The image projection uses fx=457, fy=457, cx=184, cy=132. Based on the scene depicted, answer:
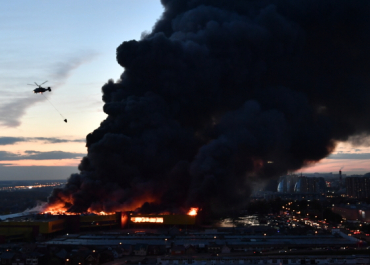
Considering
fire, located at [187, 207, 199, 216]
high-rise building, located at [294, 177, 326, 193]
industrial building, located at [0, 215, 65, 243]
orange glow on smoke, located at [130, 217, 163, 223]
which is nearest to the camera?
industrial building, located at [0, 215, 65, 243]

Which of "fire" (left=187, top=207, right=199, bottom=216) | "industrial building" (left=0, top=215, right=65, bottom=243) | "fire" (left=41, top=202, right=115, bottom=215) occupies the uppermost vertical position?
"fire" (left=41, top=202, right=115, bottom=215)

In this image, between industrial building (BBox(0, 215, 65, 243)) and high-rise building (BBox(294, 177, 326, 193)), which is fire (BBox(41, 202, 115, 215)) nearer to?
industrial building (BBox(0, 215, 65, 243))

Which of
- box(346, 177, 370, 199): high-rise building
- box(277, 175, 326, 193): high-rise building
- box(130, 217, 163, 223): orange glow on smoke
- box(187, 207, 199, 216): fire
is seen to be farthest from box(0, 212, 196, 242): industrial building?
box(277, 175, 326, 193): high-rise building

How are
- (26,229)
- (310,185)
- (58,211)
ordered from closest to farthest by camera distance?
(26,229)
(58,211)
(310,185)

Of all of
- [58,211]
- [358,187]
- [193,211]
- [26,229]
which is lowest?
[26,229]

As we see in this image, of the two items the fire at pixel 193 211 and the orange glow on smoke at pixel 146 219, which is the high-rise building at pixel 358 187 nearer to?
the fire at pixel 193 211

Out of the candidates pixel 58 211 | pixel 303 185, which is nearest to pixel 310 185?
pixel 303 185

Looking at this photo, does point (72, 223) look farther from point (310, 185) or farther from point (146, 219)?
point (310, 185)

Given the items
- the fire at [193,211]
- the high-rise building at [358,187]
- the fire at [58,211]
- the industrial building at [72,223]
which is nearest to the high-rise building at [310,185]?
the high-rise building at [358,187]

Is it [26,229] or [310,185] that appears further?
[310,185]

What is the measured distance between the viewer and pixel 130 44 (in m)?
49.0

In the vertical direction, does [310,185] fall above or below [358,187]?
above

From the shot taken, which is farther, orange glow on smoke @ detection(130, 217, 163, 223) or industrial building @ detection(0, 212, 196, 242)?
orange glow on smoke @ detection(130, 217, 163, 223)

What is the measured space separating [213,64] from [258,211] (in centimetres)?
2272
